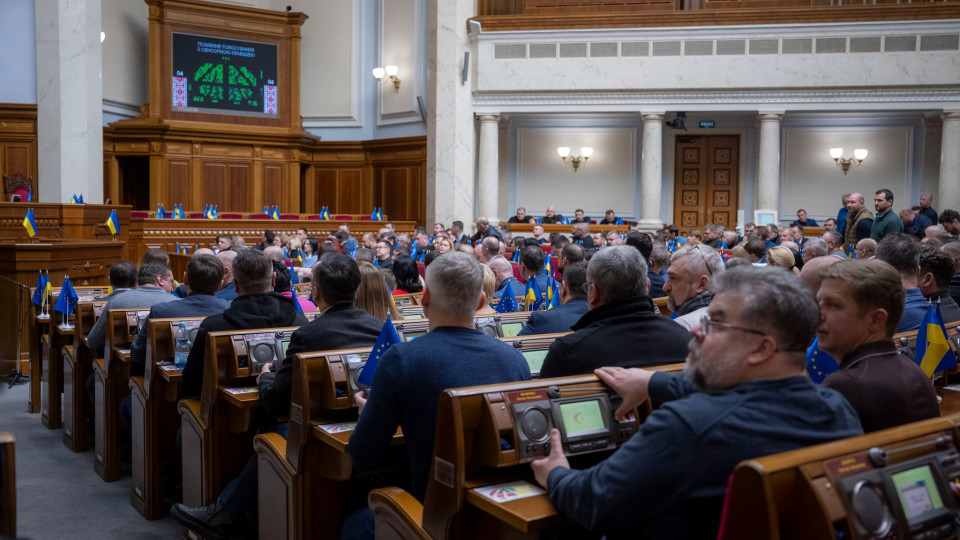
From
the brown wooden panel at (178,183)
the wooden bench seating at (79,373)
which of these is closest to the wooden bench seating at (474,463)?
the wooden bench seating at (79,373)

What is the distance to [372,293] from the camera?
147 inches

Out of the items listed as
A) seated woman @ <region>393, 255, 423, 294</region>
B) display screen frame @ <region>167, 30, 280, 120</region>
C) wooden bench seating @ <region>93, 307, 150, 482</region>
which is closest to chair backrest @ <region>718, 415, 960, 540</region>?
wooden bench seating @ <region>93, 307, 150, 482</region>

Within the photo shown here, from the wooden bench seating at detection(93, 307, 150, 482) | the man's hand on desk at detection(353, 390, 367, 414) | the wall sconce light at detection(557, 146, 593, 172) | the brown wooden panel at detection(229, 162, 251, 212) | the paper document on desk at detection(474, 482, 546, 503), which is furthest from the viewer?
the brown wooden panel at detection(229, 162, 251, 212)

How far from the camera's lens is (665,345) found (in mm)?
2717

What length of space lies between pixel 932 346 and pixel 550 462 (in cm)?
204

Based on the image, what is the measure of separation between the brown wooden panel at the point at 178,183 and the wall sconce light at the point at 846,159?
1254 centimetres

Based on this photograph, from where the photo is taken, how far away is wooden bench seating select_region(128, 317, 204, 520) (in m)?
4.13

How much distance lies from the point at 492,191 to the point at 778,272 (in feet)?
43.6

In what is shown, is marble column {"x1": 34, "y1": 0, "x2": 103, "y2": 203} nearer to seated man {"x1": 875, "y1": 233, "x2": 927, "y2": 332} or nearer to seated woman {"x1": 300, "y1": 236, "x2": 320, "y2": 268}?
seated woman {"x1": 300, "y1": 236, "x2": 320, "y2": 268}

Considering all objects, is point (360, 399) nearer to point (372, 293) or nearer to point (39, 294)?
point (372, 293)

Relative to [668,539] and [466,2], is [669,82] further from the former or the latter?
[668,539]

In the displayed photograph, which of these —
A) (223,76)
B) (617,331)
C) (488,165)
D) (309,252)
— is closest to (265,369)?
(617,331)

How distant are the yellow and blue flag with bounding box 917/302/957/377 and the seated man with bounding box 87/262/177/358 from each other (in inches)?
156

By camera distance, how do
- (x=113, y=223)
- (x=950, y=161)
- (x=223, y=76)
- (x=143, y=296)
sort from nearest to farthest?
(x=143, y=296), (x=113, y=223), (x=950, y=161), (x=223, y=76)
